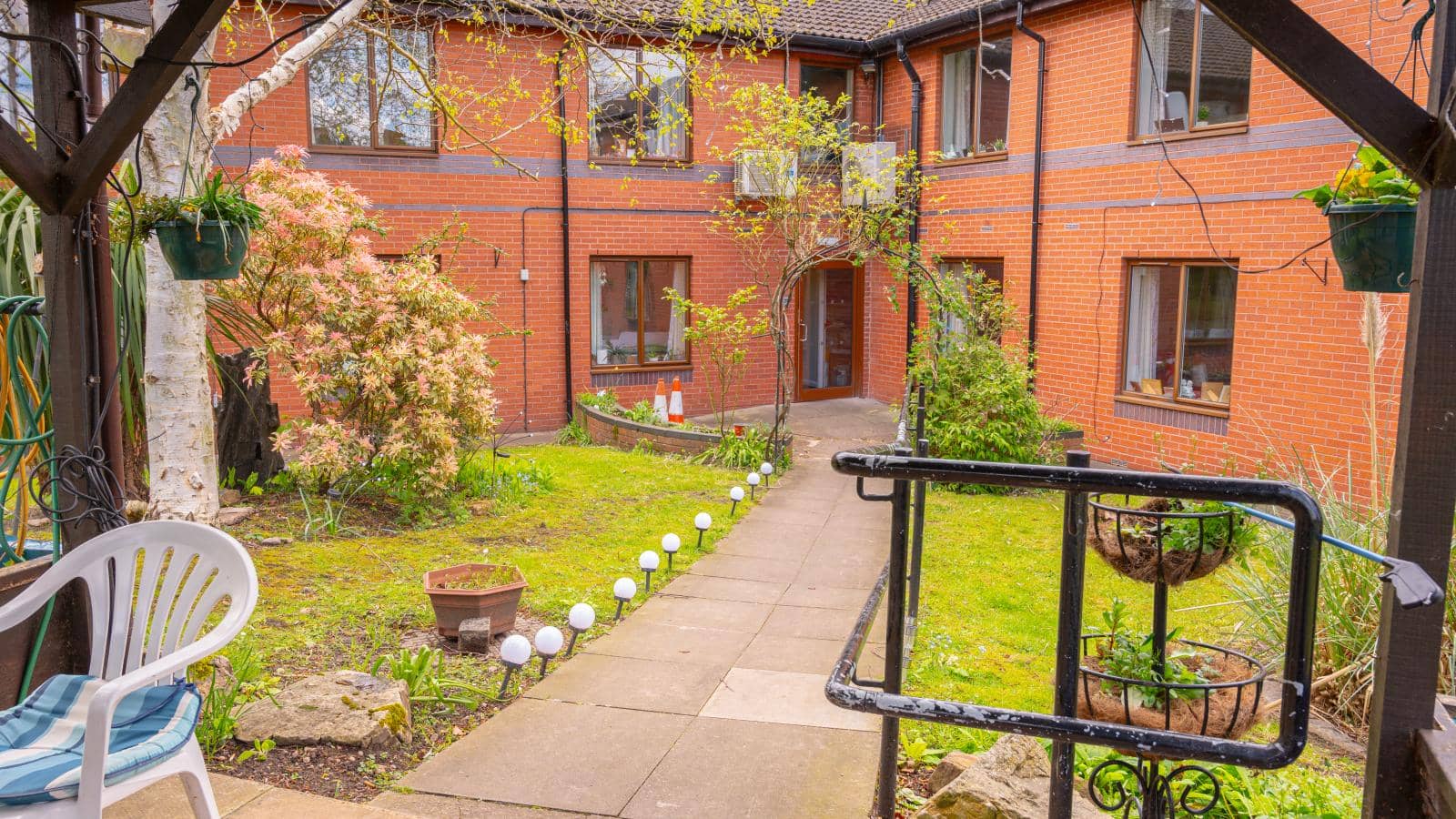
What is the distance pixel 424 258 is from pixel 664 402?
511 centimetres

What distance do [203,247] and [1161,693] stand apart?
3.70 metres

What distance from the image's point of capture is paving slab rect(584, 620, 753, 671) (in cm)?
525

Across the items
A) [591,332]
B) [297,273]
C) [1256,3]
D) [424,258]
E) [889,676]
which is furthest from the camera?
[591,332]

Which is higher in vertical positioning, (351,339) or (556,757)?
(351,339)

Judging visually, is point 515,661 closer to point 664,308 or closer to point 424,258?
point 424,258

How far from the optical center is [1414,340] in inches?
90.7

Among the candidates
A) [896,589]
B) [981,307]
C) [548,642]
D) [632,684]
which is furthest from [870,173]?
[896,589]

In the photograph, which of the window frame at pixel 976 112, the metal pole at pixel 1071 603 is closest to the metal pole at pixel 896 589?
the metal pole at pixel 1071 603

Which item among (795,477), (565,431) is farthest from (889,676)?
(565,431)

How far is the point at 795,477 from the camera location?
418 inches

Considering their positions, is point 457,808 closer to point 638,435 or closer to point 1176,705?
point 1176,705

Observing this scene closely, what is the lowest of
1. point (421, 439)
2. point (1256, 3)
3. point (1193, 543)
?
point (421, 439)

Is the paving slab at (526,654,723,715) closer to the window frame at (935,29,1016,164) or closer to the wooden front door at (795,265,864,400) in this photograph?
the window frame at (935,29,1016,164)

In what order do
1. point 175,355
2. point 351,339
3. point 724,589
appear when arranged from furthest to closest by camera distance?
point 351,339 → point 724,589 → point 175,355
